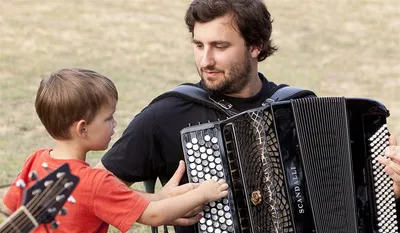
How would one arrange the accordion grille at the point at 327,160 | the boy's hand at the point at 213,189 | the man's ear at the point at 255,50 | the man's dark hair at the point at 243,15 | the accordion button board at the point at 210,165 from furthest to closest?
1. the man's ear at the point at 255,50
2. the man's dark hair at the point at 243,15
3. the accordion grille at the point at 327,160
4. the accordion button board at the point at 210,165
5. the boy's hand at the point at 213,189

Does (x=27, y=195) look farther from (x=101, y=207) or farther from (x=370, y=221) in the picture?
(x=370, y=221)

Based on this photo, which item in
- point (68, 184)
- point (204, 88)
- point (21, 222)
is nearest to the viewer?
point (21, 222)

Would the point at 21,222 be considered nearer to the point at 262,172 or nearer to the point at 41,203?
the point at 41,203

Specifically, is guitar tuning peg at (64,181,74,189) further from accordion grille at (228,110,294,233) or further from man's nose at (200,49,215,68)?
man's nose at (200,49,215,68)

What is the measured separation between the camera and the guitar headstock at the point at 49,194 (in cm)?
291

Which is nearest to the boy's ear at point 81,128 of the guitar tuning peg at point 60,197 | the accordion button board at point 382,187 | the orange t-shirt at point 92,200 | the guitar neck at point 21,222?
the orange t-shirt at point 92,200

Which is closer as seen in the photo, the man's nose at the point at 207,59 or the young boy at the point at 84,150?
the young boy at the point at 84,150

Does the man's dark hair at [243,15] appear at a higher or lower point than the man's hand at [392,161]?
higher

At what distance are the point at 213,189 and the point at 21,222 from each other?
99cm

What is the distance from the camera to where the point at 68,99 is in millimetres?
3277

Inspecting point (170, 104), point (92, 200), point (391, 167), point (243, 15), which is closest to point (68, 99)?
point (92, 200)

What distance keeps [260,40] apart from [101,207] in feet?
4.94

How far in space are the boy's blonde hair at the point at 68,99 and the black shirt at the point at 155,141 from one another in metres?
0.67

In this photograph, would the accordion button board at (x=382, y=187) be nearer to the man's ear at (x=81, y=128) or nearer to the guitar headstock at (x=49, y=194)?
the man's ear at (x=81, y=128)
